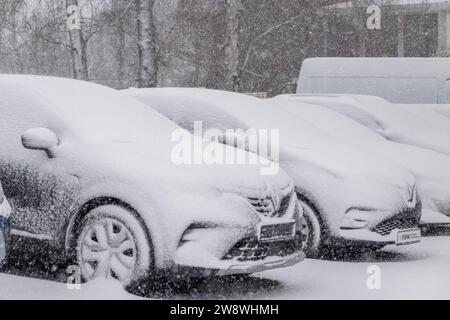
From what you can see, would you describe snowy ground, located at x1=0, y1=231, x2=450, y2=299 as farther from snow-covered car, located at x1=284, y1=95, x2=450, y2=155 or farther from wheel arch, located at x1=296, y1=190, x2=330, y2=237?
snow-covered car, located at x1=284, y1=95, x2=450, y2=155

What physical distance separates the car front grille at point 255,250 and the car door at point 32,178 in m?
1.22

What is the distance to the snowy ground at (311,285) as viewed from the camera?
7.87 metres

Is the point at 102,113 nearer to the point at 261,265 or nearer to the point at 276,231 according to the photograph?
the point at 276,231

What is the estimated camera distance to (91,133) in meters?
8.31

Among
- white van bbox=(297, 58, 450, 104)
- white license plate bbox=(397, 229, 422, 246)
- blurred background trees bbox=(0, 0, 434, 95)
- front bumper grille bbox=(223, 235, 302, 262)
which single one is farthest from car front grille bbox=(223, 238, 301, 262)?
blurred background trees bbox=(0, 0, 434, 95)

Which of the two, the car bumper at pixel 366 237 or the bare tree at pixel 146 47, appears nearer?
the car bumper at pixel 366 237

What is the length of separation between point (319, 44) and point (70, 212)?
27.9m

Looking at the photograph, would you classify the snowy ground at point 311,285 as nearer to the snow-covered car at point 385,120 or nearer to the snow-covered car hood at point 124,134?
the snow-covered car hood at point 124,134

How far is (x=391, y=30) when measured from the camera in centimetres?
3825

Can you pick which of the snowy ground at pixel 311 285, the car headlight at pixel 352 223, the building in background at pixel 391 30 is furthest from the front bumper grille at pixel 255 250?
the building in background at pixel 391 30

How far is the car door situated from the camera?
8.02 meters

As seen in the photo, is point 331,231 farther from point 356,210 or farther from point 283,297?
point 283,297
